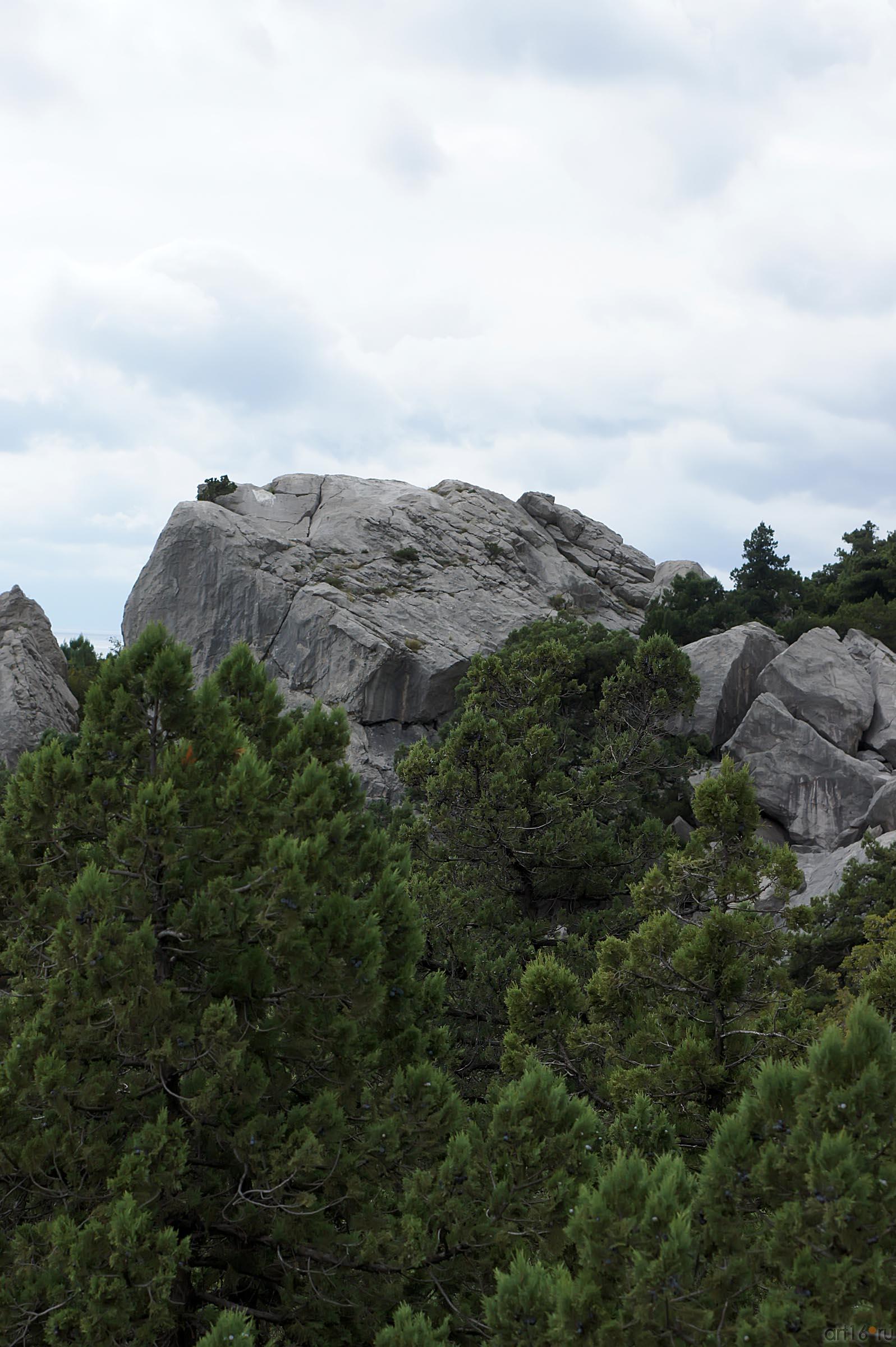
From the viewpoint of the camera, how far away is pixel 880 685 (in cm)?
3444

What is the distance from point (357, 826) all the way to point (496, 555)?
116ft

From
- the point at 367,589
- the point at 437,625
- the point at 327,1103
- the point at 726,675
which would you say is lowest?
the point at 327,1103

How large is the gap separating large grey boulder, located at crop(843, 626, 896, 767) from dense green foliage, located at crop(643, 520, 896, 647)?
359cm

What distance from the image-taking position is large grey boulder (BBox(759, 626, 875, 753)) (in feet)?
107

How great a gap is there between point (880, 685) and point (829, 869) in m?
13.9

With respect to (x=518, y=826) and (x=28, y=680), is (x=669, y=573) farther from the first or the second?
(x=518, y=826)

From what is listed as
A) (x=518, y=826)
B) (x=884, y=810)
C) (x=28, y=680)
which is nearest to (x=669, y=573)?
(x=884, y=810)

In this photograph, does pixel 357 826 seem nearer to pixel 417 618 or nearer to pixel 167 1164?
pixel 167 1164

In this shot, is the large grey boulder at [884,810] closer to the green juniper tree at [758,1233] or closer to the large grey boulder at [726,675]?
the large grey boulder at [726,675]

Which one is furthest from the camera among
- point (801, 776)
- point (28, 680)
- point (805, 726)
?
point (28, 680)

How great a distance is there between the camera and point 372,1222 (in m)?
6.72

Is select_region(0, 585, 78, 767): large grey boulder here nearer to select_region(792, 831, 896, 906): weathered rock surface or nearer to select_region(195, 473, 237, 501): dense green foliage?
select_region(195, 473, 237, 501): dense green foliage

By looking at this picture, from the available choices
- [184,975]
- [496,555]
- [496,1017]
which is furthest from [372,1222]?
[496,555]

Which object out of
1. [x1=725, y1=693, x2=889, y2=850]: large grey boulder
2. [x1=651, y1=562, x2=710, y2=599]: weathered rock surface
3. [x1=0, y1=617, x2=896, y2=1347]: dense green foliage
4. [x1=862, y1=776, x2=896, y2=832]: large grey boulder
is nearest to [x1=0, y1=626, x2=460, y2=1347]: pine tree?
[x1=0, y1=617, x2=896, y2=1347]: dense green foliage
